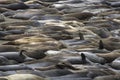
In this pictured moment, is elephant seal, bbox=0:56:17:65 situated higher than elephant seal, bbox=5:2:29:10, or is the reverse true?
elephant seal, bbox=5:2:29:10

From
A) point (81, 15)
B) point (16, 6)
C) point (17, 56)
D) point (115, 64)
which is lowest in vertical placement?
point (115, 64)

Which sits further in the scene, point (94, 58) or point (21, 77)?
point (94, 58)

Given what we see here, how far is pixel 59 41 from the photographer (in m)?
9.50

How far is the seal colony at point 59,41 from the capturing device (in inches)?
276

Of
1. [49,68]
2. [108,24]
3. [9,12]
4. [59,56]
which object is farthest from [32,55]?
[9,12]

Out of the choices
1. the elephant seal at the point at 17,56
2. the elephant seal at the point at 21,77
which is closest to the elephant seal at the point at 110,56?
the elephant seal at the point at 17,56

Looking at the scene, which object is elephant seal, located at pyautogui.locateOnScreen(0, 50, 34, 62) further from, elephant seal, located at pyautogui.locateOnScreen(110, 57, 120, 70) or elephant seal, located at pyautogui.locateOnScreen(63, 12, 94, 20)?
elephant seal, located at pyautogui.locateOnScreen(63, 12, 94, 20)

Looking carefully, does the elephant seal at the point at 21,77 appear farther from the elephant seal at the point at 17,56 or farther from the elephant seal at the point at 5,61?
the elephant seal at the point at 17,56

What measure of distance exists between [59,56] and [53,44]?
107 cm

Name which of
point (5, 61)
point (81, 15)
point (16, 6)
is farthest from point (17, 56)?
point (16, 6)

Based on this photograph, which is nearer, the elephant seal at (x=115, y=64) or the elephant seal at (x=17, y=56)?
the elephant seal at (x=115, y=64)

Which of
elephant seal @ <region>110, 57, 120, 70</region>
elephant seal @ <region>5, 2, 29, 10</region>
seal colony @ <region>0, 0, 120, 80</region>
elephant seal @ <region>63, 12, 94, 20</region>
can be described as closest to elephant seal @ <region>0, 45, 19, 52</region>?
seal colony @ <region>0, 0, 120, 80</region>

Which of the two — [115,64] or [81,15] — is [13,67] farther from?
[81,15]

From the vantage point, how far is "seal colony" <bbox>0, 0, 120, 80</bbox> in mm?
7020
